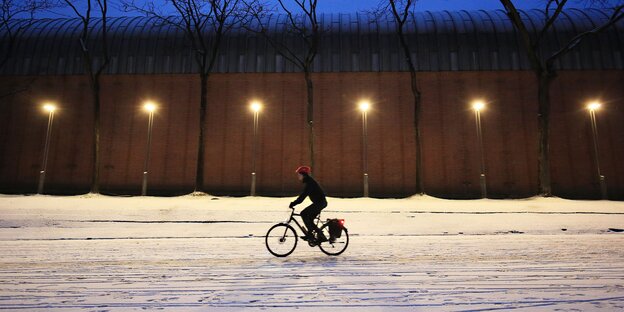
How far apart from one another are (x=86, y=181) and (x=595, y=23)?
40.5 meters

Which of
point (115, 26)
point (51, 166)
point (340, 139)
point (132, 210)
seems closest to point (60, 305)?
point (132, 210)

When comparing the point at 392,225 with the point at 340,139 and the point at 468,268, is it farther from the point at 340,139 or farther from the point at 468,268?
the point at 340,139

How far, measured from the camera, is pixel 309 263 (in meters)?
5.65

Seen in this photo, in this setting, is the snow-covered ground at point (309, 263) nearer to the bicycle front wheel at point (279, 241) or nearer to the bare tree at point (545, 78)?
the bicycle front wheel at point (279, 241)

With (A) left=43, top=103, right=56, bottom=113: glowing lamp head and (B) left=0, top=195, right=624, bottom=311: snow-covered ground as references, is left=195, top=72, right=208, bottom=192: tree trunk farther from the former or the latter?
(A) left=43, top=103, right=56, bottom=113: glowing lamp head

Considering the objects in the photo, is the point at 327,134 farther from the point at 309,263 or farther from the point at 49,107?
the point at 49,107

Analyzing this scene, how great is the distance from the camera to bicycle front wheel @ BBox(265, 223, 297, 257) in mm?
6426

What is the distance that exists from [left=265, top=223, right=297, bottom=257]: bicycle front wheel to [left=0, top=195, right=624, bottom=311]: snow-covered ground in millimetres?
252

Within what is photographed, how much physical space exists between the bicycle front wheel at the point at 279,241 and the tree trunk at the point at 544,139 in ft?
50.1

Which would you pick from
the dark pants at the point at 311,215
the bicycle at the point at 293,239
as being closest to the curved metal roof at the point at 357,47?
the dark pants at the point at 311,215

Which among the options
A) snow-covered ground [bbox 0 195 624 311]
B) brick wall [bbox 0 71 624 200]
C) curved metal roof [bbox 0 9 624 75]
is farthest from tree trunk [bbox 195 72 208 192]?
snow-covered ground [bbox 0 195 624 311]

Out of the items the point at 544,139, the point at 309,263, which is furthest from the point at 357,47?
the point at 309,263

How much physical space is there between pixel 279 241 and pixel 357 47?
20167mm

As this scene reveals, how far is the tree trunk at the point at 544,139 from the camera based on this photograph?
15984 mm
